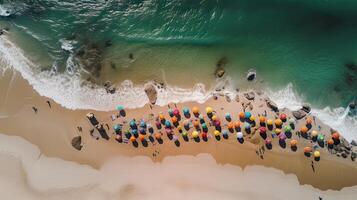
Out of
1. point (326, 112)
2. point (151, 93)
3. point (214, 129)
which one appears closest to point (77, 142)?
point (151, 93)

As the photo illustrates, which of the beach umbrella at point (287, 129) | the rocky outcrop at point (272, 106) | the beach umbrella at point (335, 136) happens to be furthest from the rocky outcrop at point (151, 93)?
the beach umbrella at point (335, 136)

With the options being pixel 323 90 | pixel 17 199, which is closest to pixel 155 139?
pixel 17 199

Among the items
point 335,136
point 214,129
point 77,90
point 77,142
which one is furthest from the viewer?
point 77,90

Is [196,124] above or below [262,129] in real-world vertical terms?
below

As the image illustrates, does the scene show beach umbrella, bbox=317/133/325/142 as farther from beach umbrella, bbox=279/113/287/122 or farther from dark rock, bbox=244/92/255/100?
dark rock, bbox=244/92/255/100

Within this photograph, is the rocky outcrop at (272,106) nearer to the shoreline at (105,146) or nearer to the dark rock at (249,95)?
the dark rock at (249,95)

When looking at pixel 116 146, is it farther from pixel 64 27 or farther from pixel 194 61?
pixel 64 27

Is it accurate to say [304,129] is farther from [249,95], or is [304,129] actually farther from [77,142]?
[77,142]
